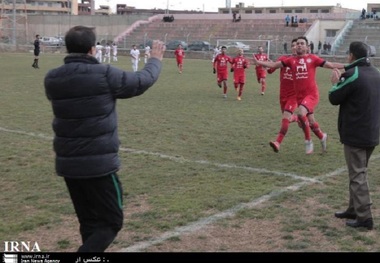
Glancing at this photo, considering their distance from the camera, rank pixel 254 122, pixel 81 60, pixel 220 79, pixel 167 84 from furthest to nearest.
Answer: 1. pixel 167 84
2. pixel 220 79
3. pixel 254 122
4. pixel 81 60

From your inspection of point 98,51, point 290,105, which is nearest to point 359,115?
point 290,105

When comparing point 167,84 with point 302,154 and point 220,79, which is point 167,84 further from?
point 302,154

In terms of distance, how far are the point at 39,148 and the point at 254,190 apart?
4.37 meters

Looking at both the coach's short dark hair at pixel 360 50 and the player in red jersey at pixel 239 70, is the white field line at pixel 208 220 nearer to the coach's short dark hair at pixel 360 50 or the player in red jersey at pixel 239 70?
the coach's short dark hair at pixel 360 50

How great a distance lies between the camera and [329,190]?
6.77 m

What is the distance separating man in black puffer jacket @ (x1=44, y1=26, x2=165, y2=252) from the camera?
3711mm

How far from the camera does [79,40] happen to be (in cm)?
374

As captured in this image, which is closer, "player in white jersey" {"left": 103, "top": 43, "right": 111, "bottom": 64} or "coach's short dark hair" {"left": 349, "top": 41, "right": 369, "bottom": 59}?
"coach's short dark hair" {"left": 349, "top": 41, "right": 369, "bottom": 59}

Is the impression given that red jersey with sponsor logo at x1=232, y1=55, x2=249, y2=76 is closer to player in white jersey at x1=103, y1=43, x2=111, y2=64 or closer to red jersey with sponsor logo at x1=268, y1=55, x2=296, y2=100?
red jersey with sponsor logo at x1=268, y1=55, x2=296, y2=100

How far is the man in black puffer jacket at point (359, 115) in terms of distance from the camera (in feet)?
17.4

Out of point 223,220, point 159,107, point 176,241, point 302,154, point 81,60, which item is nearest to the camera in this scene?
point 81,60

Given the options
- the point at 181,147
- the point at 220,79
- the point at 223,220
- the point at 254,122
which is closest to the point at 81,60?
the point at 223,220

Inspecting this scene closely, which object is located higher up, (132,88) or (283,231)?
(132,88)

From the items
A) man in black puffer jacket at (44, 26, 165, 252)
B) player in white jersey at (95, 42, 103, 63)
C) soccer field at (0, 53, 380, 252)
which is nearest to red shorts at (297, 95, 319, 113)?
soccer field at (0, 53, 380, 252)
